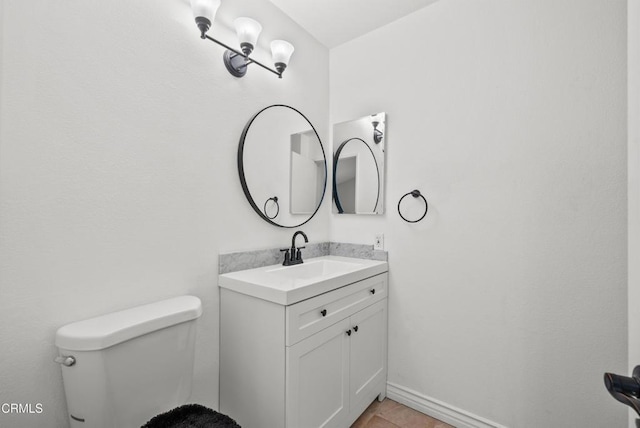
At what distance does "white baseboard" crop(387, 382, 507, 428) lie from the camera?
5.05 feet

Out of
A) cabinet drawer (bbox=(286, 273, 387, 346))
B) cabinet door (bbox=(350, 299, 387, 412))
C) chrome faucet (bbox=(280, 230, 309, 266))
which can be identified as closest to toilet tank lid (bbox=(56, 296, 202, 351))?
cabinet drawer (bbox=(286, 273, 387, 346))

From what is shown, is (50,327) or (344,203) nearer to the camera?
(50,327)

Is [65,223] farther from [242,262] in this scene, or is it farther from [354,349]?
[354,349]

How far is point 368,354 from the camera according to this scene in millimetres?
1671

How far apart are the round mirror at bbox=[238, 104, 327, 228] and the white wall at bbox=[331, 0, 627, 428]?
1.63ft

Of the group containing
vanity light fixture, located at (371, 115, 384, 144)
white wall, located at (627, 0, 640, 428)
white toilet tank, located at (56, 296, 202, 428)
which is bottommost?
white toilet tank, located at (56, 296, 202, 428)

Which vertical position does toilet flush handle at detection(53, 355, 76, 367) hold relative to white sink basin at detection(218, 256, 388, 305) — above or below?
below

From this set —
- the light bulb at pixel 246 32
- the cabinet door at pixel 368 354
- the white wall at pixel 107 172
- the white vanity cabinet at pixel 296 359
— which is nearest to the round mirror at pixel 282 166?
the white wall at pixel 107 172

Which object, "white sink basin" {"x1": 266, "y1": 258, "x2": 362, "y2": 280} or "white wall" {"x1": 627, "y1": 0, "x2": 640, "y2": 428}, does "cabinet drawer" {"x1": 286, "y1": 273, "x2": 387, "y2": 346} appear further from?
"white wall" {"x1": 627, "y1": 0, "x2": 640, "y2": 428}

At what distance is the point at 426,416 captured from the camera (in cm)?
169

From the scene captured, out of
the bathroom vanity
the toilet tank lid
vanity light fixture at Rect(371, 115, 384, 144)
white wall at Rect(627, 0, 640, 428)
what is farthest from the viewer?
vanity light fixture at Rect(371, 115, 384, 144)

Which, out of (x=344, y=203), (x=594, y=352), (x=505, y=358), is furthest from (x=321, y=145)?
(x=594, y=352)

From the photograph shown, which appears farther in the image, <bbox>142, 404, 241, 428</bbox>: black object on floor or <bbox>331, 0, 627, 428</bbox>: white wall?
<bbox>331, 0, 627, 428</bbox>: white wall

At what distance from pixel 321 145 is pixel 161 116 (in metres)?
1.09
